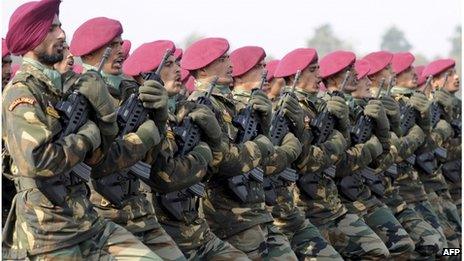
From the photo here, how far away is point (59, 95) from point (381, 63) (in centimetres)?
660

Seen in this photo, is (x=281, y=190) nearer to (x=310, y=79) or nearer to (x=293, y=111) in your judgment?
(x=293, y=111)

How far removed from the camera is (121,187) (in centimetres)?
865

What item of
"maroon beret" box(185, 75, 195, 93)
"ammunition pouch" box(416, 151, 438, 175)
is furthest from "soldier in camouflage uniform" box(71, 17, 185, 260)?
"ammunition pouch" box(416, 151, 438, 175)

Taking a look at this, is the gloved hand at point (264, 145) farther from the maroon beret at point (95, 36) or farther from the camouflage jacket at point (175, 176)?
the maroon beret at point (95, 36)

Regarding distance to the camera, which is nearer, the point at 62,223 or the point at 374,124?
the point at 62,223

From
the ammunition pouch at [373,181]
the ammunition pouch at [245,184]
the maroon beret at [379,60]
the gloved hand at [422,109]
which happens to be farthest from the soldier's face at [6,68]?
the gloved hand at [422,109]

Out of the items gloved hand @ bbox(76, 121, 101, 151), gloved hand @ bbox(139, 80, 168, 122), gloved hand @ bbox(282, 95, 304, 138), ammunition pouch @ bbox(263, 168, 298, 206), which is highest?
gloved hand @ bbox(76, 121, 101, 151)

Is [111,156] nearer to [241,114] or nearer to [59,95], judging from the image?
[59,95]

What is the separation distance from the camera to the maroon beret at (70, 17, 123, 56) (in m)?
8.85

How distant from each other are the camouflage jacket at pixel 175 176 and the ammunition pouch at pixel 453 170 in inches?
273

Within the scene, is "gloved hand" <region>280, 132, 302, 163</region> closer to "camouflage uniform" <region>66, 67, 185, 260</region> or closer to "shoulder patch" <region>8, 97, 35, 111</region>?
"camouflage uniform" <region>66, 67, 185, 260</region>

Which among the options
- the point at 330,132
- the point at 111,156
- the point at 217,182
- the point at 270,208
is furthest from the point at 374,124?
the point at 111,156

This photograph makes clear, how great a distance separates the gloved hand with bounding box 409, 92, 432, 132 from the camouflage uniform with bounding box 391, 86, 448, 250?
0.29ft

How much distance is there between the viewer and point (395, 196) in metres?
13.6
